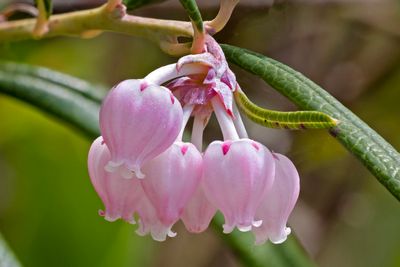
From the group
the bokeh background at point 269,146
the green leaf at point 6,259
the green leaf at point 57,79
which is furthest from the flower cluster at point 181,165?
the bokeh background at point 269,146

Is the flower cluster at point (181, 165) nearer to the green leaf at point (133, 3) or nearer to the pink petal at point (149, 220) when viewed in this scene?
the pink petal at point (149, 220)

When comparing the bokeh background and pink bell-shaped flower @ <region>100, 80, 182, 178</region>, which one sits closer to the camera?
pink bell-shaped flower @ <region>100, 80, 182, 178</region>

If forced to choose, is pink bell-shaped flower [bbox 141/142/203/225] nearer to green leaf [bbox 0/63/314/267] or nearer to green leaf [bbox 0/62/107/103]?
green leaf [bbox 0/63/314/267]

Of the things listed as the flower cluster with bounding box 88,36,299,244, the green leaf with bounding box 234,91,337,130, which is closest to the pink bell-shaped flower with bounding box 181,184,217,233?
the flower cluster with bounding box 88,36,299,244

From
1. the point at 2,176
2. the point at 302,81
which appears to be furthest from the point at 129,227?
the point at 302,81

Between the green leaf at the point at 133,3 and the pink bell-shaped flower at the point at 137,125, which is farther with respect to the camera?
the green leaf at the point at 133,3

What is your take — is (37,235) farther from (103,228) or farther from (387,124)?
(387,124)

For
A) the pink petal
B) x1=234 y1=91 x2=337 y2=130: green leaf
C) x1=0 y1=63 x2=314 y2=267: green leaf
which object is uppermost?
x1=234 y1=91 x2=337 y2=130: green leaf

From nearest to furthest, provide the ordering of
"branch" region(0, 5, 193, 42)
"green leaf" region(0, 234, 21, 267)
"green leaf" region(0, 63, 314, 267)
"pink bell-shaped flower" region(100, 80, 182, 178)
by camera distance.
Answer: "pink bell-shaped flower" region(100, 80, 182, 178), "branch" region(0, 5, 193, 42), "green leaf" region(0, 234, 21, 267), "green leaf" region(0, 63, 314, 267)
